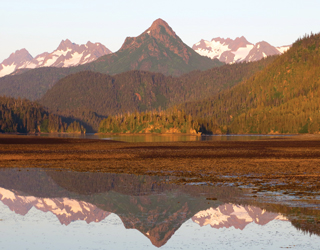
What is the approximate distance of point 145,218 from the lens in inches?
1150

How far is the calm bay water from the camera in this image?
23781mm

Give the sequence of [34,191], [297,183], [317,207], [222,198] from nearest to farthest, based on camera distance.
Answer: [317,207]
[222,198]
[34,191]
[297,183]

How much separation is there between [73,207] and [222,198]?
1149cm

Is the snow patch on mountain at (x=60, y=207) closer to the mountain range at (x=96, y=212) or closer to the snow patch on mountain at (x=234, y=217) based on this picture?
the mountain range at (x=96, y=212)

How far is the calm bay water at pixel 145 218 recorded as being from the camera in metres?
23.8

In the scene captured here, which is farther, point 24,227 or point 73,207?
point 73,207

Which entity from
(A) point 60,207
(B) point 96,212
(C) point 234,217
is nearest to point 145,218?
(B) point 96,212

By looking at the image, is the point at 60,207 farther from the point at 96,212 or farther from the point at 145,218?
the point at 145,218

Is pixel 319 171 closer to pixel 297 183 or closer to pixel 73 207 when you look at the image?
pixel 297 183

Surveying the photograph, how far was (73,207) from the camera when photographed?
32688 mm

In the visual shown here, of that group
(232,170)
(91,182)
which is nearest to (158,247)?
(91,182)

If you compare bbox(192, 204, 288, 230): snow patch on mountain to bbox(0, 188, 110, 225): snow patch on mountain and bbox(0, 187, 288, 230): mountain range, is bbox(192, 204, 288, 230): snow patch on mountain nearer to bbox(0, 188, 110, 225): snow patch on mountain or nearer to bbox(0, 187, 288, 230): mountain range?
bbox(0, 187, 288, 230): mountain range

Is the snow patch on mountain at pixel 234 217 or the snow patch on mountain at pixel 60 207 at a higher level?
the snow patch on mountain at pixel 234 217

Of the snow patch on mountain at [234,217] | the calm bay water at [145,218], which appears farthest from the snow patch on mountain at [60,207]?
the snow patch on mountain at [234,217]
